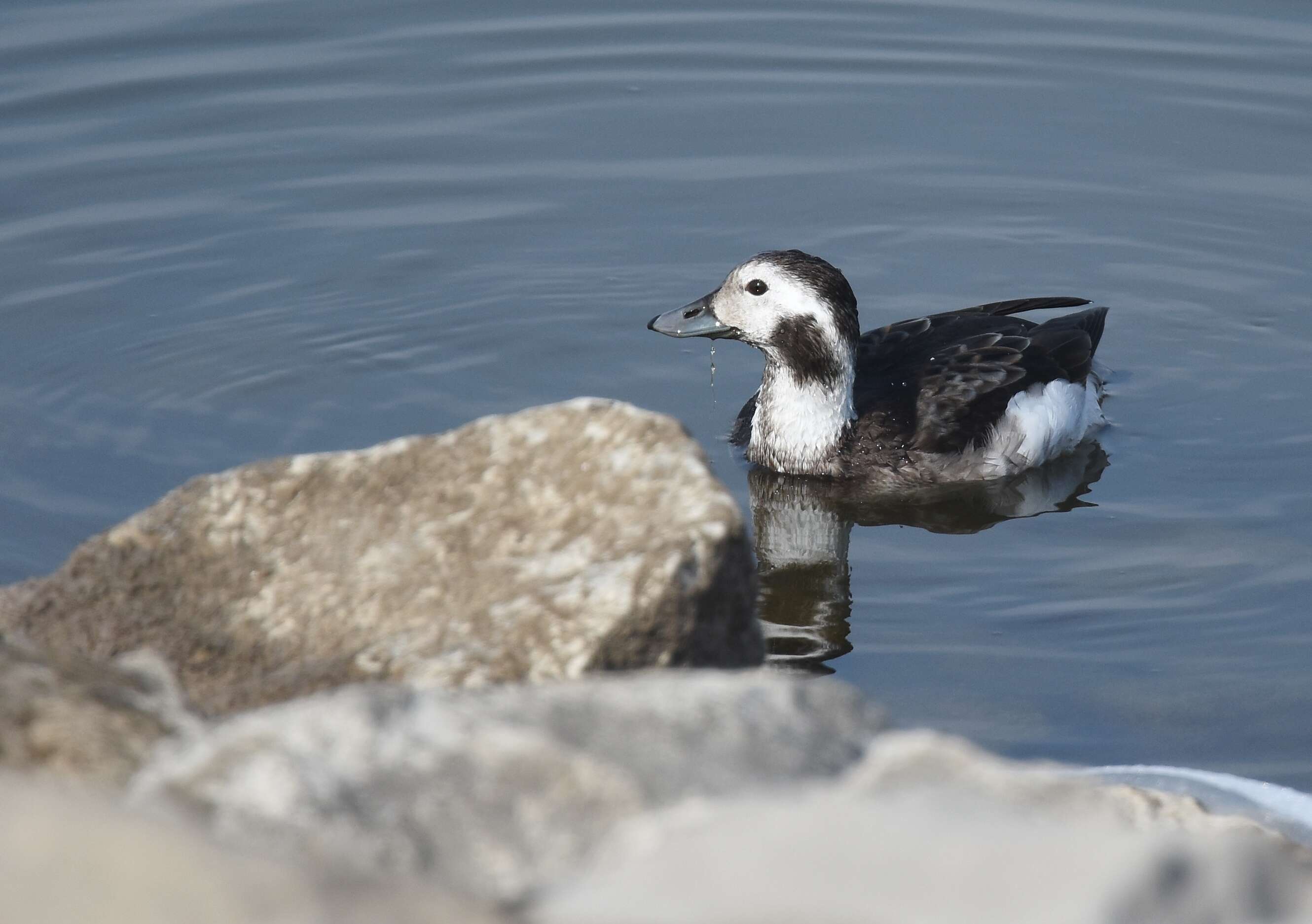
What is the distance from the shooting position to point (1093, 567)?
690 cm

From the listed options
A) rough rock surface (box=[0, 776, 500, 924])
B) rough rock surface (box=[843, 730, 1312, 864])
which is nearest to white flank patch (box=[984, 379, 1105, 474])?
rough rock surface (box=[843, 730, 1312, 864])

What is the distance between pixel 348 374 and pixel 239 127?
3.82 meters

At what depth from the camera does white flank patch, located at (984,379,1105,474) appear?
7.97m

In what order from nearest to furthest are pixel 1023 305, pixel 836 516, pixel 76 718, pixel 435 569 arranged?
1. pixel 76 718
2. pixel 435 569
3. pixel 836 516
4. pixel 1023 305

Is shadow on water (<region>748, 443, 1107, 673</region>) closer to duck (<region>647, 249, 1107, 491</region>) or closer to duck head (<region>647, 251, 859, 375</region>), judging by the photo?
duck (<region>647, 249, 1107, 491</region>)

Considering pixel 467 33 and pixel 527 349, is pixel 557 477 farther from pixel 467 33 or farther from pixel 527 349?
pixel 467 33

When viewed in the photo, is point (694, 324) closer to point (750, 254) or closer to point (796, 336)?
point (796, 336)

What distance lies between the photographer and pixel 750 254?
984cm

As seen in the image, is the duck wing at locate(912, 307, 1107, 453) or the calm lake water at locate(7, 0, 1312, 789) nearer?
the calm lake water at locate(7, 0, 1312, 789)

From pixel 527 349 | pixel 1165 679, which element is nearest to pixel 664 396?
pixel 527 349

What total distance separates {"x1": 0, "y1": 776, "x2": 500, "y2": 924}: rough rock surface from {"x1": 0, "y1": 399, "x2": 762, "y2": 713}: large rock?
1.11 m

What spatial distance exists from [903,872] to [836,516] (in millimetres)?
5673

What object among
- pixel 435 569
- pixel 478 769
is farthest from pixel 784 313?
pixel 478 769

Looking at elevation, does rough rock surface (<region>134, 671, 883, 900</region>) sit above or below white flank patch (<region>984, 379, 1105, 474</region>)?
above
